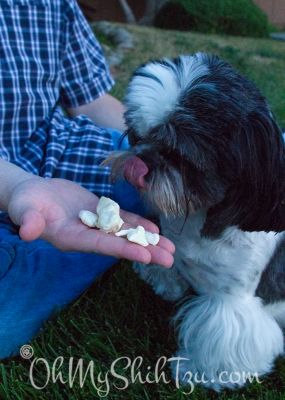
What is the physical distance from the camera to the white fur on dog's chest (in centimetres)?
183

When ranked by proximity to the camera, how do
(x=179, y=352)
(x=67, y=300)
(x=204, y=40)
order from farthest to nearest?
(x=204, y=40)
(x=67, y=300)
(x=179, y=352)

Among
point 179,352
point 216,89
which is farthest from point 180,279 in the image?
point 216,89

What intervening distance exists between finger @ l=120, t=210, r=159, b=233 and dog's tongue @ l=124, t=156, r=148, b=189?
200 mm

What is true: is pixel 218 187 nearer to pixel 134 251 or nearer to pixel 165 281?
pixel 134 251

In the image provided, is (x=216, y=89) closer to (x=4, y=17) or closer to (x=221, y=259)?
(x=221, y=259)

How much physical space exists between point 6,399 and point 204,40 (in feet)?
23.6

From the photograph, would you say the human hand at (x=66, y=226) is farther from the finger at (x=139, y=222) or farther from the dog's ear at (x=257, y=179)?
the dog's ear at (x=257, y=179)

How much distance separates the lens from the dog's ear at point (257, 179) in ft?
5.14

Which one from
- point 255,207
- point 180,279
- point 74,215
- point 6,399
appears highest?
point 255,207

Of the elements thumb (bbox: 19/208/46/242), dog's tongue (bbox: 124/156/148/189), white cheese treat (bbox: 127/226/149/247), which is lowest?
white cheese treat (bbox: 127/226/149/247)

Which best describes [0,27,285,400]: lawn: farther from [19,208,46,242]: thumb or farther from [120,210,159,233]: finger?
[19,208,46,242]: thumb

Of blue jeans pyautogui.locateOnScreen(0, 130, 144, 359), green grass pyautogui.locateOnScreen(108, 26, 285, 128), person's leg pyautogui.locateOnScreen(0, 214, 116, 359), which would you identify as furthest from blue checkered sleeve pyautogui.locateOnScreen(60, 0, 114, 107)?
green grass pyautogui.locateOnScreen(108, 26, 285, 128)

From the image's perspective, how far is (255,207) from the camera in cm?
167

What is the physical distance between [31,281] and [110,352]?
50 centimetres
